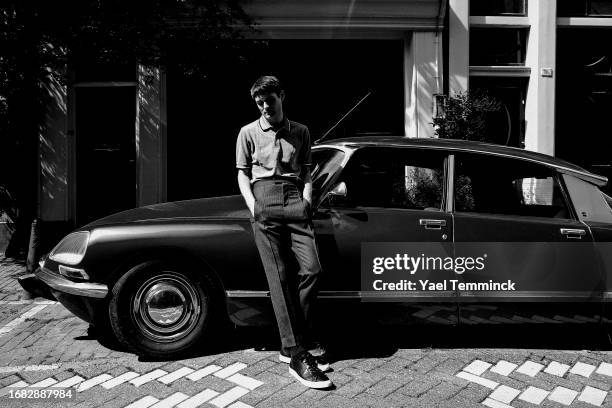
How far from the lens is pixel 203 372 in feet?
11.8

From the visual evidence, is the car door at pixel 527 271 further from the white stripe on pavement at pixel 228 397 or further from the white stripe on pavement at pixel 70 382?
the white stripe on pavement at pixel 70 382

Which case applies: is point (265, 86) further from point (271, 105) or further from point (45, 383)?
point (45, 383)

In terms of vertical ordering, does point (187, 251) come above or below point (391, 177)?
below

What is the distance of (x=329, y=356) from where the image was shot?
3912mm

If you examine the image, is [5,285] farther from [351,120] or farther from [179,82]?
[351,120]

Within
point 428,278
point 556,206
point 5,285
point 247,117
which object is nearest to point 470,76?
point 247,117

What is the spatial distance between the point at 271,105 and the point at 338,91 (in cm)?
647

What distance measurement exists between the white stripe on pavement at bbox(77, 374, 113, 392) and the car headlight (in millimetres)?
800

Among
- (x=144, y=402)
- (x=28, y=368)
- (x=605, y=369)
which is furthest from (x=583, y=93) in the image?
(x=28, y=368)

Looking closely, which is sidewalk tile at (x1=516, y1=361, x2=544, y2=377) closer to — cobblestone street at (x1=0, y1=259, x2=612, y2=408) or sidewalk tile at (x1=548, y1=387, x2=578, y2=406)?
cobblestone street at (x1=0, y1=259, x2=612, y2=408)

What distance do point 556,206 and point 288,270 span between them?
6.74ft

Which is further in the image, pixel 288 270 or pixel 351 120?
pixel 351 120

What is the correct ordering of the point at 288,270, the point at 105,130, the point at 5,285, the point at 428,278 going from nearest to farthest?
the point at 288,270
the point at 428,278
the point at 5,285
the point at 105,130

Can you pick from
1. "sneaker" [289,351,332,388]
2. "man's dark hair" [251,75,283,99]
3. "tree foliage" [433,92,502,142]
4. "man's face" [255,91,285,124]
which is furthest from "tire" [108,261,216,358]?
"tree foliage" [433,92,502,142]
